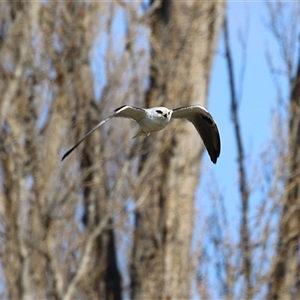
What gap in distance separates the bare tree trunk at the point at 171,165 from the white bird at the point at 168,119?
4.49 meters

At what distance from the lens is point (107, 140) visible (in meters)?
10.9

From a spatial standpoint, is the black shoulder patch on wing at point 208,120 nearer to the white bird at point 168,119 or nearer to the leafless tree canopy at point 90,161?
the white bird at point 168,119

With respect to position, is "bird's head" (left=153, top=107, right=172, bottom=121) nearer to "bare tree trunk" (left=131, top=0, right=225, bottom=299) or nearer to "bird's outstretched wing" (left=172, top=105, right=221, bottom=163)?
"bird's outstretched wing" (left=172, top=105, right=221, bottom=163)

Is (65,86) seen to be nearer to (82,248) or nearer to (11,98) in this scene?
(11,98)

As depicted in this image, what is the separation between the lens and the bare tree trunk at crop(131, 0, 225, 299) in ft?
36.7

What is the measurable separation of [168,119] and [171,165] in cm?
671

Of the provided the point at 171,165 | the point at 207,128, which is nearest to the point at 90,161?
the point at 171,165

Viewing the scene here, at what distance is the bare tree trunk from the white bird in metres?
4.49

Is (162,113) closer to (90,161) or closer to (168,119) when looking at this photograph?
(168,119)

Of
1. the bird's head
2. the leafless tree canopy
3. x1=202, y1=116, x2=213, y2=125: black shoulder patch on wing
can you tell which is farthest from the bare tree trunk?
the bird's head

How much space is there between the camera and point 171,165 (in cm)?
1215

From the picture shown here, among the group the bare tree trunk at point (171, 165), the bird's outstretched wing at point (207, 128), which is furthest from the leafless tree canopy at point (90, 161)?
the bird's outstretched wing at point (207, 128)

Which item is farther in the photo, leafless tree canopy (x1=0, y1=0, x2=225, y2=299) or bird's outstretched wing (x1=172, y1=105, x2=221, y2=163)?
leafless tree canopy (x1=0, y1=0, x2=225, y2=299)

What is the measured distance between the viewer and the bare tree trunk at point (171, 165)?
11188mm
